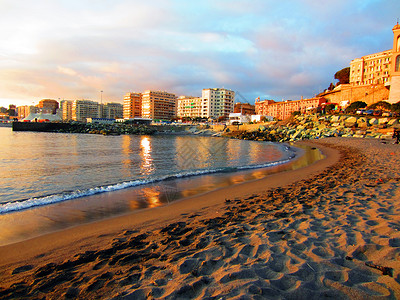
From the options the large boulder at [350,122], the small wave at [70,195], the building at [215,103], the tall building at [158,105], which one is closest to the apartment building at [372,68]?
the large boulder at [350,122]

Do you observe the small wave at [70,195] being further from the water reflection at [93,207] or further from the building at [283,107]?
the building at [283,107]

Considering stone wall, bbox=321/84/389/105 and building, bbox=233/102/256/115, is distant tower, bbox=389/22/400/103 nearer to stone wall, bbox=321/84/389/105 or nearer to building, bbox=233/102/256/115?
stone wall, bbox=321/84/389/105

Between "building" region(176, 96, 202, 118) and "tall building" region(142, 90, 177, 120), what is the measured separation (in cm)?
896

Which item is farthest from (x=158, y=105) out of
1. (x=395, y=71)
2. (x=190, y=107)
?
(x=395, y=71)

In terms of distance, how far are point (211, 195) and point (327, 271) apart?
5.68m

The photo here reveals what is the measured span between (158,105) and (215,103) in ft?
145

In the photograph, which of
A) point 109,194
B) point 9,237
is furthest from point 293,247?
point 109,194

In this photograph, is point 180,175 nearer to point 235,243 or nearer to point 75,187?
point 75,187

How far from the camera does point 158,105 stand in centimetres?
15425

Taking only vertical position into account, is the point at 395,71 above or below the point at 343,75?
below

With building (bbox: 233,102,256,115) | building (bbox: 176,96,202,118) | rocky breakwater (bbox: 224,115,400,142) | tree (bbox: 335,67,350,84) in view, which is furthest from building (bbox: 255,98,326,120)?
rocky breakwater (bbox: 224,115,400,142)

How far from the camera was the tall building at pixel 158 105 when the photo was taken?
152m

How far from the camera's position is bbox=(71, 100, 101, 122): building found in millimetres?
187750

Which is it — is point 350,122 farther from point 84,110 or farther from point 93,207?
point 84,110
